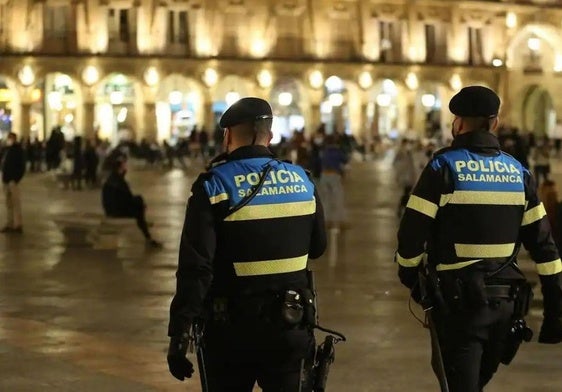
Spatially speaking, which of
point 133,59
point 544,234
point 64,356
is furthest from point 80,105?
point 544,234

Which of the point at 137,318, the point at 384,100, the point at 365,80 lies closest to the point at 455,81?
the point at 384,100

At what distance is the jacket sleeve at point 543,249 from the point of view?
16.7 feet

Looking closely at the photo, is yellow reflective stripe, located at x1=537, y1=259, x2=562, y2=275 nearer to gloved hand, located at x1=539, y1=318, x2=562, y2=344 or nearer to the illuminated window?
gloved hand, located at x1=539, y1=318, x2=562, y2=344

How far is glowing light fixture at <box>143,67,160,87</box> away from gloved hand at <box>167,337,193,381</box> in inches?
1772

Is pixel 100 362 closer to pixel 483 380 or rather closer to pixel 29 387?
pixel 29 387

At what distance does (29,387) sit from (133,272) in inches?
248

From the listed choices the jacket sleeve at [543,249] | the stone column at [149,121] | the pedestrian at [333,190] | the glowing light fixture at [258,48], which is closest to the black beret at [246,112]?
the jacket sleeve at [543,249]

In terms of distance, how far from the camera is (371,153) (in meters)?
50.1

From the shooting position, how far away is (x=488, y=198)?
5.02 metres

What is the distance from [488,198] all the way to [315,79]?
47.1 m

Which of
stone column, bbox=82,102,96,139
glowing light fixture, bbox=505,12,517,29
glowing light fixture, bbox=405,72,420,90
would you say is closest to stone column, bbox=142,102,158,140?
stone column, bbox=82,102,96,139

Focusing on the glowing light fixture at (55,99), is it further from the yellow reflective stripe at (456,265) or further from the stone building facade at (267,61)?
the yellow reflective stripe at (456,265)

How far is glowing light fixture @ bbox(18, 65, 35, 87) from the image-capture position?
4681 cm

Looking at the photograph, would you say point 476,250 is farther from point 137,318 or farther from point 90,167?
point 90,167
